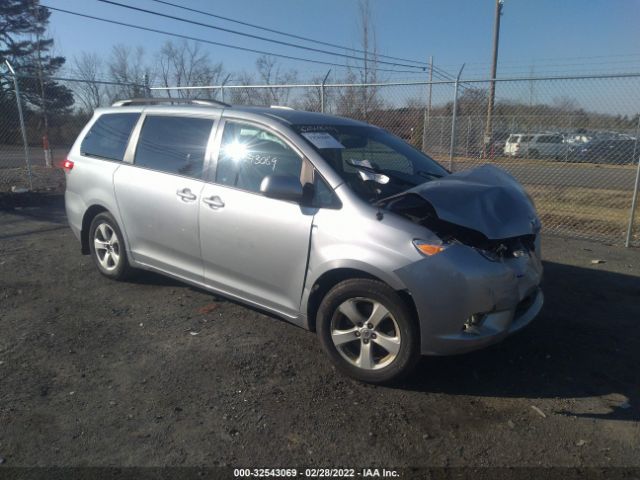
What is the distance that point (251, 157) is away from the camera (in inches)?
154

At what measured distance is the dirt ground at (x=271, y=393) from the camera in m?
2.67

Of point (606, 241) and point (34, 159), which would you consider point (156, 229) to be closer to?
point (606, 241)

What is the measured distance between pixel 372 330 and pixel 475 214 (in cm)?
102

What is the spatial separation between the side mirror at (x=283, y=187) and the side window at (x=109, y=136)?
87.1 inches

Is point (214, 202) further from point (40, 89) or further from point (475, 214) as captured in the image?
point (40, 89)

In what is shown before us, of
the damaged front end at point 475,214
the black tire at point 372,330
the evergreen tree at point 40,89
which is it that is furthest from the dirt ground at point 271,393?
the evergreen tree at point 40,89

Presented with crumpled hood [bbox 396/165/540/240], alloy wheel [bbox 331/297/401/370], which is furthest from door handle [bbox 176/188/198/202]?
crumpled hood [bbox 396/165/540/240]

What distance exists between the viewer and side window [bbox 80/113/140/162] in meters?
4.93

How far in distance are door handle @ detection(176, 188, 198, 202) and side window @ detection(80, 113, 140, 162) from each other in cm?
110

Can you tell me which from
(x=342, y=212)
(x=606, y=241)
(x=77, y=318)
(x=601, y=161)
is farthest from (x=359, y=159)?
(x=601, y=161)

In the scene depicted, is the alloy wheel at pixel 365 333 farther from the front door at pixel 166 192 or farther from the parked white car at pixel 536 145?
the parked white car at pixel 536 145

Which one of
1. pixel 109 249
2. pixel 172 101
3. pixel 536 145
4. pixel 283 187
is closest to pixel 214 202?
pixel 283 187

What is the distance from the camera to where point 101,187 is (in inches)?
195

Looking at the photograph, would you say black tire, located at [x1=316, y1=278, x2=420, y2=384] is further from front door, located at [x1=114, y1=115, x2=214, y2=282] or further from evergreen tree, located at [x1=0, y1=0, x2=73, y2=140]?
evergreen tree, located at [x1=0, y1=0, x2=73, y2=140]
